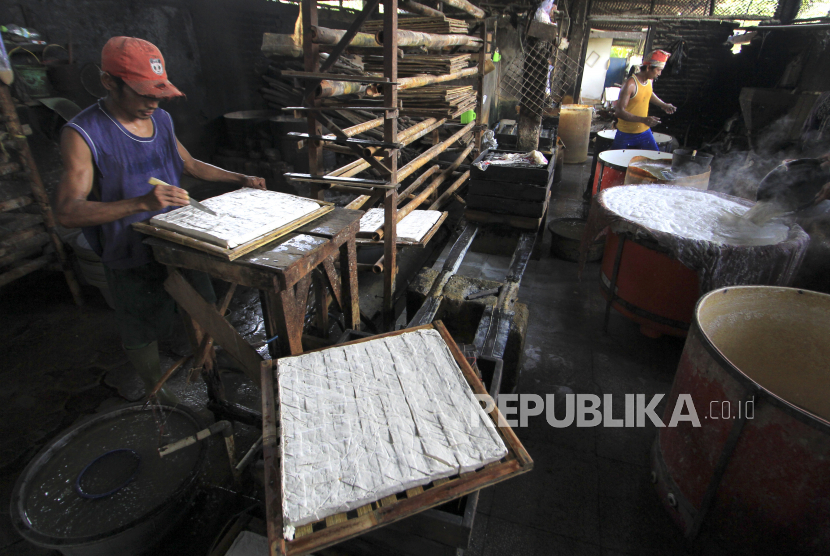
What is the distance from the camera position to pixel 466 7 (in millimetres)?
5238

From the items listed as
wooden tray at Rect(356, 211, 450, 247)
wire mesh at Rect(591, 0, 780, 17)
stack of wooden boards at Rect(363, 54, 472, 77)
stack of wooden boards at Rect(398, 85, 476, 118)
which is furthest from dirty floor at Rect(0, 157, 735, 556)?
wire mesh at Rect(591, 0, 780, 17)

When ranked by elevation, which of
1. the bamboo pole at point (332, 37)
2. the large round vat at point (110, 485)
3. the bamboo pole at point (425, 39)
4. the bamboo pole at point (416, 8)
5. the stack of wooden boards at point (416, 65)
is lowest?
the large round vat at point (110, 485)

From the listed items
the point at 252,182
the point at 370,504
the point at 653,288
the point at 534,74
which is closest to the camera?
the point at 370,504

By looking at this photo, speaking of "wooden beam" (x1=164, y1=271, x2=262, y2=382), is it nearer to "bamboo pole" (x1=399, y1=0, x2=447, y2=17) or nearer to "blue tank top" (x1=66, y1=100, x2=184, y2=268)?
"blue tank top" (x1=66, y1=100, x2=184, y2=268)

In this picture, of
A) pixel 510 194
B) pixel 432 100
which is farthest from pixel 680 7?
pixel 432 100

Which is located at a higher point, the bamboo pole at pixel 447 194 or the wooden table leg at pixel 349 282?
the wooden table leg at pixel 349 282

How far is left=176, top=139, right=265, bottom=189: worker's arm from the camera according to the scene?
2648 millimetres

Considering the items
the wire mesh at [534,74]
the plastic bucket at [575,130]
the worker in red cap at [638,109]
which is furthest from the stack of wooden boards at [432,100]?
the plastic bucket at [575,130]

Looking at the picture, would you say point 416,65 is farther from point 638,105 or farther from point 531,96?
Result: point 638,105

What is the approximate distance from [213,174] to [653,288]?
3.64 meters

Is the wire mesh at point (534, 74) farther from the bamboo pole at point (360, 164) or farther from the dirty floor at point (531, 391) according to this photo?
the dirty floor at point (531, 391)

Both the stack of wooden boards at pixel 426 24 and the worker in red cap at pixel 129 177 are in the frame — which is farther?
the stack of wooden boards at pixel 426 24

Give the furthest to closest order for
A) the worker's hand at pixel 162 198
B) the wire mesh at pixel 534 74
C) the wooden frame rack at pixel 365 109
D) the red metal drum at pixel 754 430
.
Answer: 1. the wire mesh at pixel 534 74
2. the wooden frame rack at pixel 365 109
3. the worker's hand at pixel 162 198
4. the red metal drum at pixel 754 430

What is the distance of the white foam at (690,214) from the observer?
334 centimetres
